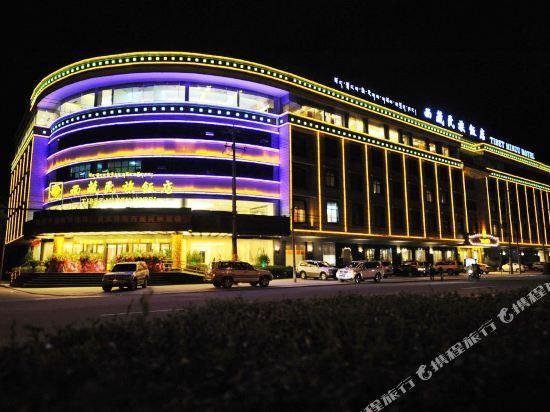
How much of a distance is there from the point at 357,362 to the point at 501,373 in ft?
3.45

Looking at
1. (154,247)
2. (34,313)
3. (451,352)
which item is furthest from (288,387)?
(154,247)

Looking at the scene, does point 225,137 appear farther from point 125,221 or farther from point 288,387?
point 288,387

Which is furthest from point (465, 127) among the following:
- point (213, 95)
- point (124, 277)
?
point (124, 277)

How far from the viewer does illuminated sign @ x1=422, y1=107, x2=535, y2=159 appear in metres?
64.7

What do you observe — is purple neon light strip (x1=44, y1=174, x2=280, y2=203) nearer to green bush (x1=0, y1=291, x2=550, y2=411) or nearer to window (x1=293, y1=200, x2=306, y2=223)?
window (x1=293, y1=200, x2=306, y2=223)

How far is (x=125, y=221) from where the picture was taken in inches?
1475

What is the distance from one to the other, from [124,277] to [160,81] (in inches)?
977

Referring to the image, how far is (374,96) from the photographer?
56.4 meters

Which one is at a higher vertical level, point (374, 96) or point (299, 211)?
point (374, 96)

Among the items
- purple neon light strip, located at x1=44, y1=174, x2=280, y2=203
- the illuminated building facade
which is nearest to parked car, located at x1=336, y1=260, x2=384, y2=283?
the illuminated building facade

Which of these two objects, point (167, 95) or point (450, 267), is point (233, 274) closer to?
point (167, 95)

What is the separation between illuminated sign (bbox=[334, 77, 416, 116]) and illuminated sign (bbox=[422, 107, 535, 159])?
4.59m

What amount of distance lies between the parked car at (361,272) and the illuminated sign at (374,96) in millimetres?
24881

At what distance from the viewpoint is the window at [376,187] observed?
5443 cm
